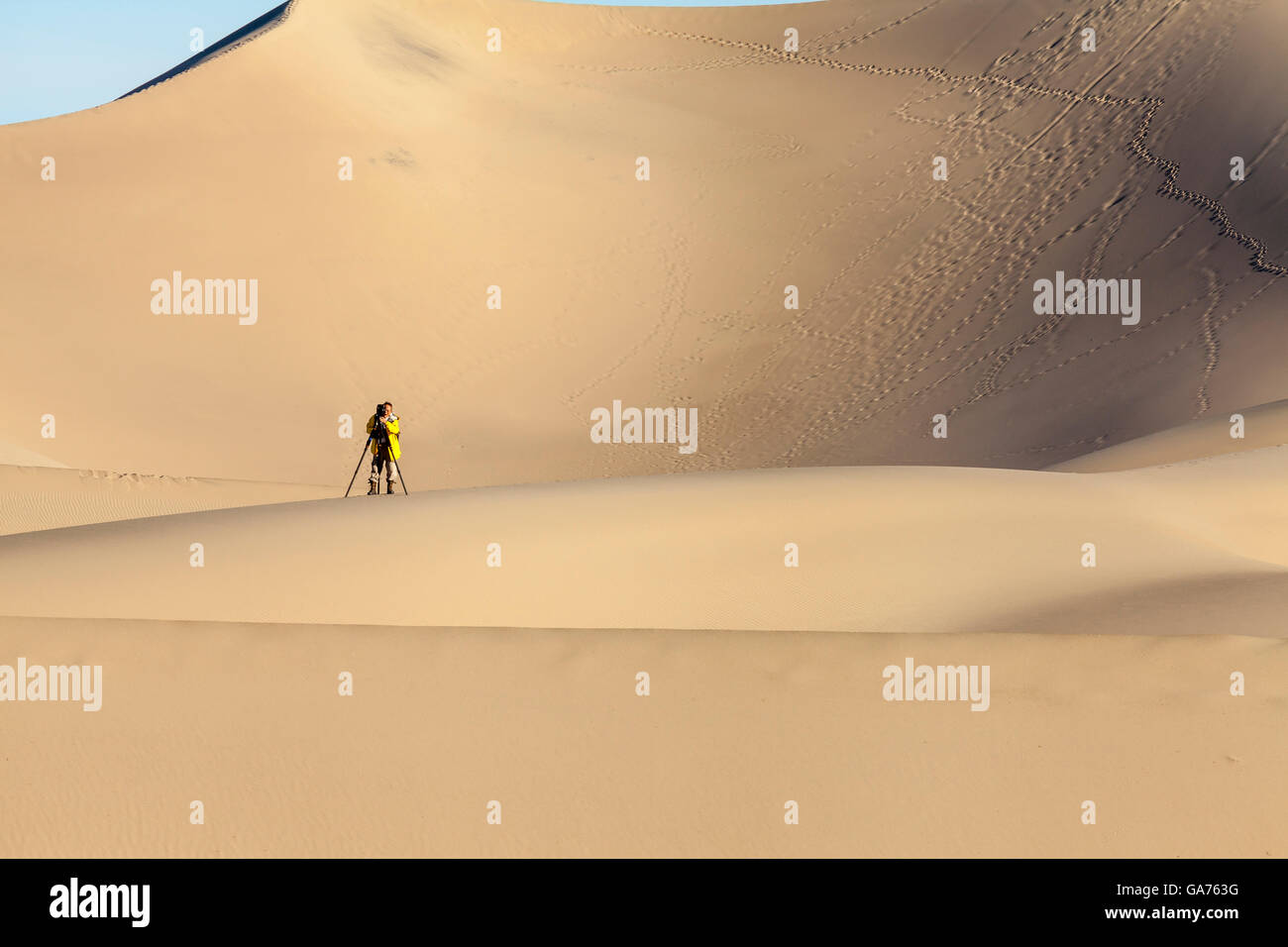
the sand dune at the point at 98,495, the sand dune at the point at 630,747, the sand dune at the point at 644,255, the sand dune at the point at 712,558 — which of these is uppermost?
the sand dune at the point at 644,255

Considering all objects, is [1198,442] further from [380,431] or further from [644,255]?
[644,255]

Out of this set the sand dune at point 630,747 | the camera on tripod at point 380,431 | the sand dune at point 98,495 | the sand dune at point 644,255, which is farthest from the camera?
the sand dune at point 644,255

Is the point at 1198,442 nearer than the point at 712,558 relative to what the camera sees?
No

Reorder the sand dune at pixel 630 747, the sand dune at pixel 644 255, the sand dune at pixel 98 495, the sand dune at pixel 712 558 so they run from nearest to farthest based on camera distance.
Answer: the sand dune at pixel 630 747 < the sand dune at pixel 712 558 < the sand dune at pixel 98 495 < the sand dune at pixel 644 255

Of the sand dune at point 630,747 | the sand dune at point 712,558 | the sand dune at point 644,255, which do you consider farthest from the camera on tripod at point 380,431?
the sand dune at point 644,255

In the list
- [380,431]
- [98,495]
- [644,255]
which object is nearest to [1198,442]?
[380,431]

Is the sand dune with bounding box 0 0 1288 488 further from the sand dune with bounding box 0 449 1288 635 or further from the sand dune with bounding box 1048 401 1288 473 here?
the sand dune with bounding box 0 449 1288 635

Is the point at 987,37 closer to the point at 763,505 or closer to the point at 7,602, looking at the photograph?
the point at 763,505

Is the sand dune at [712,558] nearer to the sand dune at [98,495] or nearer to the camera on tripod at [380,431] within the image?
the camera on tripod at [380,431]

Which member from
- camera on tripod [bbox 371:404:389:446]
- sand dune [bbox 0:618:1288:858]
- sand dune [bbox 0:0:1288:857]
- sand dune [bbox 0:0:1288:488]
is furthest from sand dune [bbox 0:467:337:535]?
sand dune [bbox 0:618:1288:858]

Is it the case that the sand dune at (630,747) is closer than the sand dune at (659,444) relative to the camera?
Yes

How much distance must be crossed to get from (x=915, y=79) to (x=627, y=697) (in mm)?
34083

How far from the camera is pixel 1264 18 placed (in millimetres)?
32375
